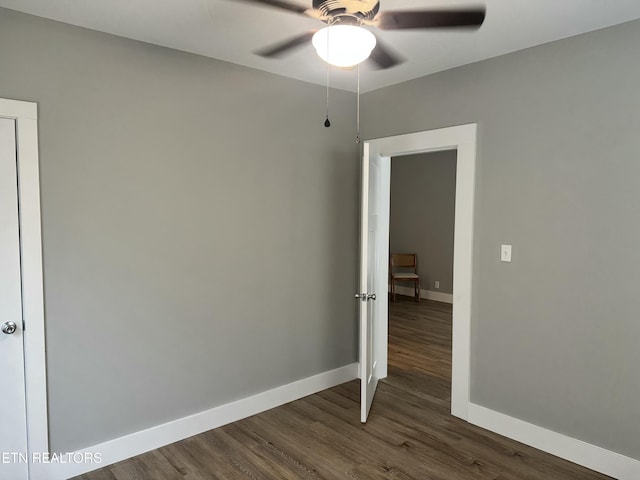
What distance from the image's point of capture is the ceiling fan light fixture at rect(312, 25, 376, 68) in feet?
4.98

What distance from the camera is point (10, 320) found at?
226 centimetres

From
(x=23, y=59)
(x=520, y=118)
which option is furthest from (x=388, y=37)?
(x=23, y=59)

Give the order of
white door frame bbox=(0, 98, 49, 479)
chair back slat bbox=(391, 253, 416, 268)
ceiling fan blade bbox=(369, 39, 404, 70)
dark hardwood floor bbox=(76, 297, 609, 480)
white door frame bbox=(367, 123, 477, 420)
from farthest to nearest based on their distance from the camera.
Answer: chair back slat bbox=(391, 253, 416, 268) < white door frame bbox=(367, 123, 477, 420) < dark hardwood floor bbox=(76, 297, 609, 480) < white door frame bbox=(0, 98, 49, 479) < ceiling fan blade bbox=(369, 39, 404, 70)

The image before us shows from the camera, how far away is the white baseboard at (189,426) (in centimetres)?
245

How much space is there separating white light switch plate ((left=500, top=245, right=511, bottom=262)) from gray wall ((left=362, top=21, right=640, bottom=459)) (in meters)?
0.03

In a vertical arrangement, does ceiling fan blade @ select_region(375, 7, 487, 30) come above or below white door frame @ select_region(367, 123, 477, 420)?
above

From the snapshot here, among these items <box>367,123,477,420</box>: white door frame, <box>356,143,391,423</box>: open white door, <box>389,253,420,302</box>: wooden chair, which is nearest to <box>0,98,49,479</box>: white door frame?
<box>356,143,391,423</box>: open white door

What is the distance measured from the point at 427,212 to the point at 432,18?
5960mm

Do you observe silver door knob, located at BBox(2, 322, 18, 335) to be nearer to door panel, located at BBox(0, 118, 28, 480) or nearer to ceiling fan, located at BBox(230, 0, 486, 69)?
door panel, located at BBox(0, 118, 28, 480)

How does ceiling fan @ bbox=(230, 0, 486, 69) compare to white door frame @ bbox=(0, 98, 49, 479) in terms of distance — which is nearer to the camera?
ceiling fan @ bbox=(230, 0, 486, 69)

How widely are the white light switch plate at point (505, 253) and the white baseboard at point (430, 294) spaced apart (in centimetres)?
427

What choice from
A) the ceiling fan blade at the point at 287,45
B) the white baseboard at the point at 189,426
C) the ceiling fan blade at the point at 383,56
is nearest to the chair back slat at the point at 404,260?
the white baseboard at the point at 189,426

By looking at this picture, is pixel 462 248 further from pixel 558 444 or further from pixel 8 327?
pixel 8 327

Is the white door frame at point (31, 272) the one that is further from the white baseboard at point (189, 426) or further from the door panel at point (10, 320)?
the white baseboard at point (189, 426)
